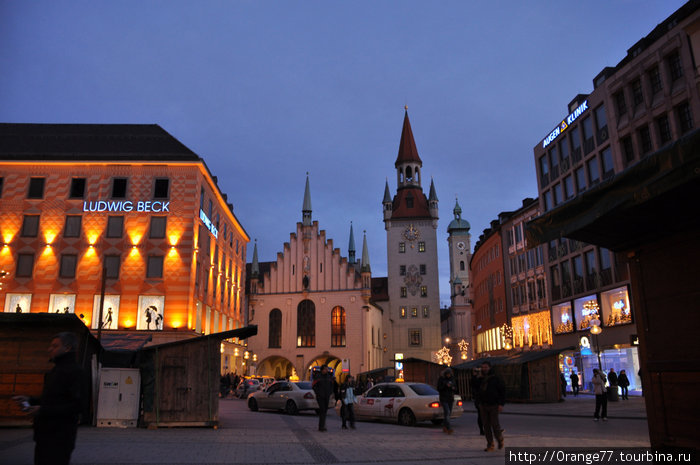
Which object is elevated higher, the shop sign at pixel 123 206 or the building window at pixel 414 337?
the shop sign at pixel 123 206

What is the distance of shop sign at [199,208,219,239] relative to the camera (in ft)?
135

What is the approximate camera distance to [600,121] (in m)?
35.8

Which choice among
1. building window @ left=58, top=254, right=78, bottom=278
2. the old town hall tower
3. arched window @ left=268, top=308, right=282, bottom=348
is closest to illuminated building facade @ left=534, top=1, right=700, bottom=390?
building window @ left=58, top=254, right=78, bottom=278

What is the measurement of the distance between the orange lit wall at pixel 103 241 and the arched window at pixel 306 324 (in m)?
27.4

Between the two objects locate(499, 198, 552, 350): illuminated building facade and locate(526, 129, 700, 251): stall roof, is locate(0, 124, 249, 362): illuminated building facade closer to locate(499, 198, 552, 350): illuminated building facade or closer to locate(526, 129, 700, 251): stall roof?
locate(499, 198, 552, 350): illuminated building facade

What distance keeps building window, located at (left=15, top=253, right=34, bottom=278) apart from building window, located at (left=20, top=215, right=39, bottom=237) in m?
1.51

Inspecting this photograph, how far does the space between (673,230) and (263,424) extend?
47.7ft

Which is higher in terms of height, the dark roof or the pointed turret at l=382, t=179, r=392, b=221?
the pointed turret at l=382, t=179, r=392, b=221

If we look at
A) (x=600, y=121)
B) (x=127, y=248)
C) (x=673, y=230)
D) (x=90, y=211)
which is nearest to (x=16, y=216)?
(x=90, y=211)

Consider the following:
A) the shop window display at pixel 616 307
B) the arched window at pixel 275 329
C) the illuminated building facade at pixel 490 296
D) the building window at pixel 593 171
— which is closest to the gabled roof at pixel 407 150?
the illuminated building facade at pixel 490 296

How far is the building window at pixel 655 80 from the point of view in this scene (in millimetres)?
29609

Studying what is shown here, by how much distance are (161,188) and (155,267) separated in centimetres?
580

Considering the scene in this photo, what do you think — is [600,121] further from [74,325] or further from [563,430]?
[74,325]

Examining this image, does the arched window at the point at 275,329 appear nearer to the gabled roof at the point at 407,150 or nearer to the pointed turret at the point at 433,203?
the pointed turret at the point at 433,203
